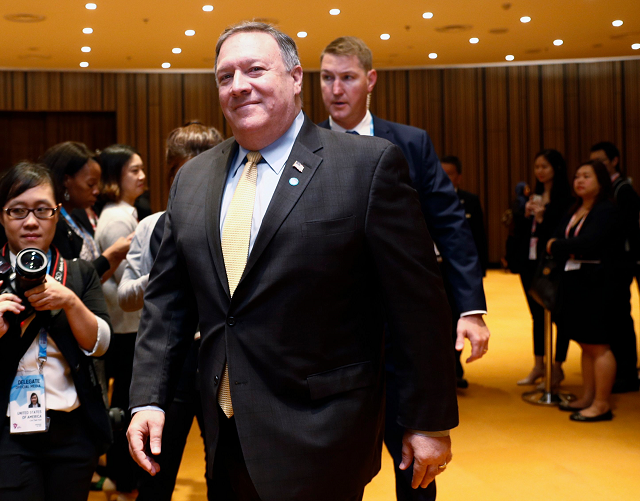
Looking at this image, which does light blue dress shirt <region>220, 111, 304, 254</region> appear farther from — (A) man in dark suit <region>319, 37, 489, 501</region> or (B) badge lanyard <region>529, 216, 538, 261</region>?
(B) badge lanyard <region>529, 216, 538, 261</region>

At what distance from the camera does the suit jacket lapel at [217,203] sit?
1585 mm

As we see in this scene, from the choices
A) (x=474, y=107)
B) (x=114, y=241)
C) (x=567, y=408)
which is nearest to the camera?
(x=114, y=241)

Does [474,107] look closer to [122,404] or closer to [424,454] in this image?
[122,404]

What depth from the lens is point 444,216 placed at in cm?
257

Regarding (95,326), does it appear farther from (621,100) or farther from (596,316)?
(621,100)

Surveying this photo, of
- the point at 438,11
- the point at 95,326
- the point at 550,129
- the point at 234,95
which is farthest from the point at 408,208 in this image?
the point at 550,129

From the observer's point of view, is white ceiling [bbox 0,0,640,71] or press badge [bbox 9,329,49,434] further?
white ceiling [bbox 0,0,640,71]

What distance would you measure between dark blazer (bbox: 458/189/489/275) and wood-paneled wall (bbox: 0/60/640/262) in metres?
8.46

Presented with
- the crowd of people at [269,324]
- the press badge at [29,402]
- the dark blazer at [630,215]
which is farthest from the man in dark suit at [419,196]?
the dark blazer at [630,215]

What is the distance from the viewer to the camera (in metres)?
1.97

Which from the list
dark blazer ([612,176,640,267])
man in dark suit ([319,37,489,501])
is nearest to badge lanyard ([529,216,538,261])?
dark blazer ([612,176,640,267])

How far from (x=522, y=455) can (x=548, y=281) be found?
1.29 meters

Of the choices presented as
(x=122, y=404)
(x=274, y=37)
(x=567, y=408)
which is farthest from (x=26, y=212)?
(x=567, y=408)

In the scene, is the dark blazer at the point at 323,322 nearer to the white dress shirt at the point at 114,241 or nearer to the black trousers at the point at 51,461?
the black trousers at the point at 51,461
